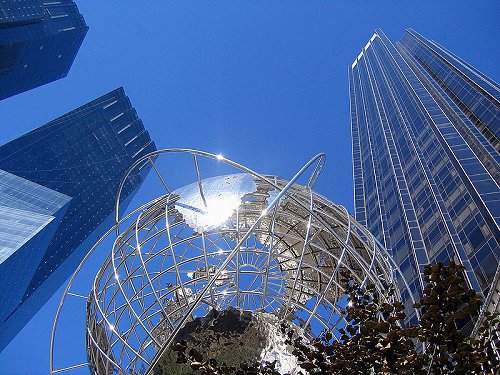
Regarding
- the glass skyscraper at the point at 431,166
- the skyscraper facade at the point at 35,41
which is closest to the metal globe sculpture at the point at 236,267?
the glass skyscraper at the point at 431,166

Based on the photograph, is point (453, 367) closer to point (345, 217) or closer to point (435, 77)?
point (345, 217)

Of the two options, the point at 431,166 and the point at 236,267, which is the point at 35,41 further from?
the point at 236,267

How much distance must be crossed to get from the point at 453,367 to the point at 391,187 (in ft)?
111

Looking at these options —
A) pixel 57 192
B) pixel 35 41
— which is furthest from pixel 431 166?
pixel 35 41

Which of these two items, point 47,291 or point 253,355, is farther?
point 47,291

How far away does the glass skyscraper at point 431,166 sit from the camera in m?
23.1

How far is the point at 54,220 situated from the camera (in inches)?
2416

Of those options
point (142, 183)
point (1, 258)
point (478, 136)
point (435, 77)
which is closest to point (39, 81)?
point (142, 183)

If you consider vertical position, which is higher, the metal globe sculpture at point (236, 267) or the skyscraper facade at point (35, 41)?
the skyscraper facade at point (35, 41)

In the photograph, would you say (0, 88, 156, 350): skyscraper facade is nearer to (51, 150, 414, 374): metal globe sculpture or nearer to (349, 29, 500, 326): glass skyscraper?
(349, 29, 500, 326): glass skyscraper

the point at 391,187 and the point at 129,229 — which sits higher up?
the point at 391,187

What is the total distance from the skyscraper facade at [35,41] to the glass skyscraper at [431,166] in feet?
177

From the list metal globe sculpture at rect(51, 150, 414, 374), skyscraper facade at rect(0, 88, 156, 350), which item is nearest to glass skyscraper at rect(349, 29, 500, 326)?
metal globe sculpture at rect(51, 150, 414, 374)

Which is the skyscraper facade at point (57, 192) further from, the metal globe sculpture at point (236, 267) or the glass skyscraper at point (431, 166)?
the metal globe sculpture at point (236, 267)
